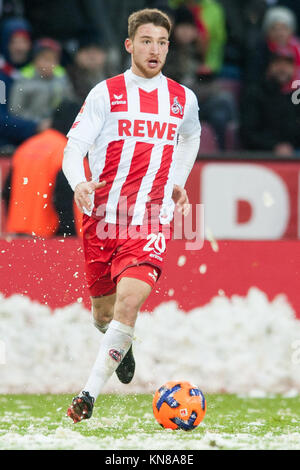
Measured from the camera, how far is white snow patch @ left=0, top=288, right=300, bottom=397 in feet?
23.0

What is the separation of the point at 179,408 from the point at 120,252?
859 millimetres

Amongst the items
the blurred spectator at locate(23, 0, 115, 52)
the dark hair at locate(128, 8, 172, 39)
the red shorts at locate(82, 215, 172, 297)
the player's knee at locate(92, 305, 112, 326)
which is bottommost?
the player's knee at locate(92, 305, 112, 326)

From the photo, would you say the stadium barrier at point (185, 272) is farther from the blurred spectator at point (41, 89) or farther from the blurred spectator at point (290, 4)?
the blurred spectator at point (290, 4)

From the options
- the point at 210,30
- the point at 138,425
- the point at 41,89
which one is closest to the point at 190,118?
the point at 138,425

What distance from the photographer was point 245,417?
6199 millimetres

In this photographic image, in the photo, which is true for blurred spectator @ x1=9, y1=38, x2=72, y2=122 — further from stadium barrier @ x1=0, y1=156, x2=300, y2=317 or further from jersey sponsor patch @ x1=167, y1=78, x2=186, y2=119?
jersey sponsor patch @ x1=167, y1=78, x2=186, y2=119

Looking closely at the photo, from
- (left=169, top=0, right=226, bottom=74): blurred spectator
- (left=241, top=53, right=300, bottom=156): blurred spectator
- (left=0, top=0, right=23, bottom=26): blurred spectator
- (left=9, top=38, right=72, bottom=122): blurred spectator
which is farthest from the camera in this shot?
(left=0, top=0, right=23, bottom=26): blurred spectator

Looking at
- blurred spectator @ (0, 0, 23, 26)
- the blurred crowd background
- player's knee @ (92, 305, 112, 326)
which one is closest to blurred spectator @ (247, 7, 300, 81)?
the blurred crowd background

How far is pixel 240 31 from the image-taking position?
10.4 meters

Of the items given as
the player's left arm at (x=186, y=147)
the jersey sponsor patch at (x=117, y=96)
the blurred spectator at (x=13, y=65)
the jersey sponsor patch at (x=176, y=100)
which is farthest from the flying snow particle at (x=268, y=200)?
the jersey sponsor patch at (x=117, y=96)

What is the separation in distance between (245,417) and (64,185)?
244cm

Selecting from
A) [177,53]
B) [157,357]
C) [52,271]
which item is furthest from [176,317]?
[177,53]

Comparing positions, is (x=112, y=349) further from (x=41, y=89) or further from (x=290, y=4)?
(x=290, y=4)

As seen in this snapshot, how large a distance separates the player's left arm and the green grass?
4.09ft
